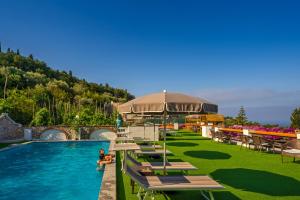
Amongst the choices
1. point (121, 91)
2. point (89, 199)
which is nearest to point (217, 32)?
point (89, 199)

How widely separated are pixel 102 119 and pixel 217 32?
12867 millimetres

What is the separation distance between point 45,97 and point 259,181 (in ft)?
97.7

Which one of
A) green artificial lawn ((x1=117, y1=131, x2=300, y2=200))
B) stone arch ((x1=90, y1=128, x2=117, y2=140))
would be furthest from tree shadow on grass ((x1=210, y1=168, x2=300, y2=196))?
stone arch ((x1=90, y1=128, x2=117, y2=140))

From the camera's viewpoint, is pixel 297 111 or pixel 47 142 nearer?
pixel 47 142

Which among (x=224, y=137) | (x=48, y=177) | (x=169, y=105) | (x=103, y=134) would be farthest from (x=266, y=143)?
(x=103, y=134)

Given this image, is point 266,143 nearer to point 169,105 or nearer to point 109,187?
point 169,105

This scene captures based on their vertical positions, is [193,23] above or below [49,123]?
above

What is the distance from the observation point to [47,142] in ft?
69.6

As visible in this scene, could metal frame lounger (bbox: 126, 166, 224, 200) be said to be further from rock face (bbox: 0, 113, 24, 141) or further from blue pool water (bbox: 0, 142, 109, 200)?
rock face (bbox: 0, 113, 24, 141)

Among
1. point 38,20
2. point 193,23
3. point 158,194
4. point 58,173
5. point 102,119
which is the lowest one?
point 58,173

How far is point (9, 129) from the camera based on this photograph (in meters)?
21.2

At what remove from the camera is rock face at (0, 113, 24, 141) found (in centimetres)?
2045

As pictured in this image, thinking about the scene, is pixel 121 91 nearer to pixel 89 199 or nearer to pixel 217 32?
pixel 217 32

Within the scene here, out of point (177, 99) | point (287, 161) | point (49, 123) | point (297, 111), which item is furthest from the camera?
point (297, 111)
